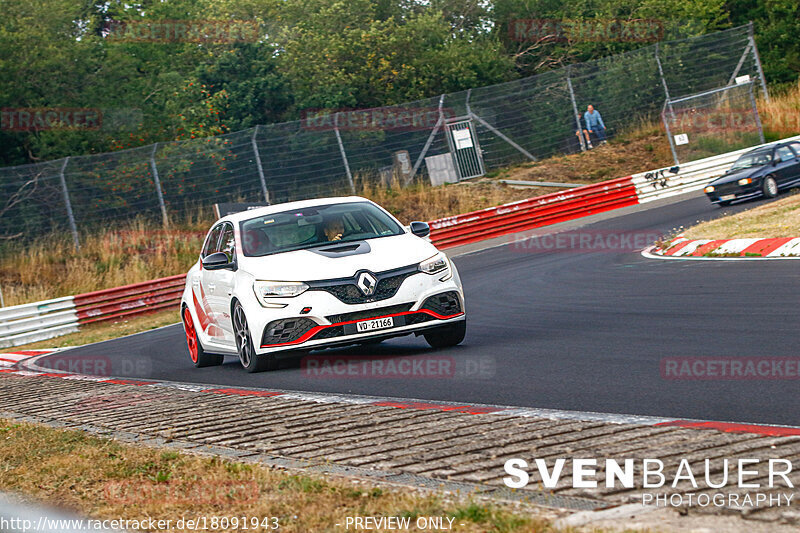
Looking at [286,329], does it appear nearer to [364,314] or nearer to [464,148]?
[364,314]

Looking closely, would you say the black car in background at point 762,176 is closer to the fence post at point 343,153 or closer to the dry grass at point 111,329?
the fence post at point 343,153

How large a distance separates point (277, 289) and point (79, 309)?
15.8 metres

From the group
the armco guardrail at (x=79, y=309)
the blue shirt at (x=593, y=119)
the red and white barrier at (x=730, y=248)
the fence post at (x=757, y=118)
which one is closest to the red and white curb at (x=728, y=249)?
the red and white barrier at (x=730, y=248)

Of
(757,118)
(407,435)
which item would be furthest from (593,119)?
(407,435)

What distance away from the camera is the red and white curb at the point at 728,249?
15.1 m

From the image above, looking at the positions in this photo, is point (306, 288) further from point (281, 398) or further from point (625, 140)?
point (625, 140)

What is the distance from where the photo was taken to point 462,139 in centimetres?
3300

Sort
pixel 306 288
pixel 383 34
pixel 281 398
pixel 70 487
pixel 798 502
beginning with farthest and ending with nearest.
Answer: pixel 383 34, pixel 306 288, pixel 281 398, pixel 70 487, pixel 798 502

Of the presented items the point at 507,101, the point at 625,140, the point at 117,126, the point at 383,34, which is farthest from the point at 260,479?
the point at 383,34

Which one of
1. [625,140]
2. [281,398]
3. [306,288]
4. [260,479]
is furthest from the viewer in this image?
[625,140]

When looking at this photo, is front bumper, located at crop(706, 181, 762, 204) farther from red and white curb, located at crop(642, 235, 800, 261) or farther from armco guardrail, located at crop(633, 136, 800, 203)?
red and white curb, located at crop(642, 235, 800, 261)

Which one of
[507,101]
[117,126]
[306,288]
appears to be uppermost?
[117,126]

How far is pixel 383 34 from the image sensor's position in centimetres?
4206

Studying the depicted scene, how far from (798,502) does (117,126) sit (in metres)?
37.1
